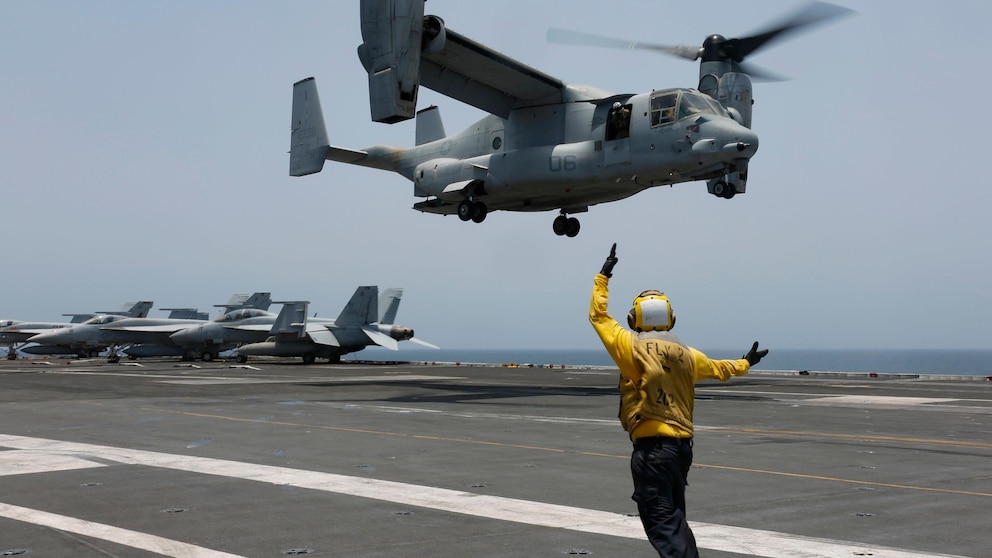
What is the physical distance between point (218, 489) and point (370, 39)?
21117mm

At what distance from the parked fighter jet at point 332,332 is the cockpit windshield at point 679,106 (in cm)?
3352

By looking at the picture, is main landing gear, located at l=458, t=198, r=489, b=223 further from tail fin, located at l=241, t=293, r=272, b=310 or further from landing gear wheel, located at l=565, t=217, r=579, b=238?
tail fin, located at l=241, t=293, r=272, b=310

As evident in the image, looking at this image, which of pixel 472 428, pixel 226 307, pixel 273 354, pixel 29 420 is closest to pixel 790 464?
pixel 472 428

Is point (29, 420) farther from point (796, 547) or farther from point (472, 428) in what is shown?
point (796, 547)

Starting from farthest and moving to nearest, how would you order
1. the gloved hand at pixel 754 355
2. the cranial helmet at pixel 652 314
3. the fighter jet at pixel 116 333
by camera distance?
the fighter jet at pixel 116 333 < the gloved hand at pixel 754 355 < the cranial helmet at pixel 652 314

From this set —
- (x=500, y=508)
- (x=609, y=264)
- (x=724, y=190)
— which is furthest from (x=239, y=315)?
(x=609, y=264)

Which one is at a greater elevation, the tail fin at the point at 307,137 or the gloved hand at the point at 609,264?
the tail fin at the point at 307,137

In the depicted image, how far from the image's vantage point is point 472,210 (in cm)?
3572

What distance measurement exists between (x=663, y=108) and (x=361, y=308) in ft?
119

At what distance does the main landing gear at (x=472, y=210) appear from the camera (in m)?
35.8

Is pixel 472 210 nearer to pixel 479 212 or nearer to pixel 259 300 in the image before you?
pixel 479 212

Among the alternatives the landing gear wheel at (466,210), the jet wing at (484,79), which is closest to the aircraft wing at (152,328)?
the landing gear wheel at (466,210)

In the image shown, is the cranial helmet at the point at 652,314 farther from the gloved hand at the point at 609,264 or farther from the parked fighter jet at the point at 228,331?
the parked fighter jet at the point at 228,331

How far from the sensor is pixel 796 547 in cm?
752
